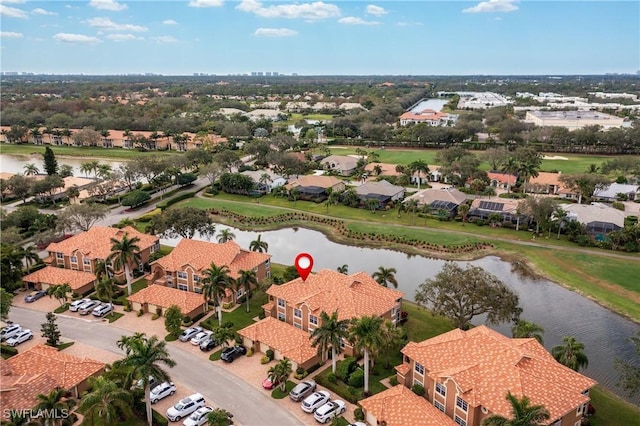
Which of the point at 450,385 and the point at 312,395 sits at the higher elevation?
the point at 450,385

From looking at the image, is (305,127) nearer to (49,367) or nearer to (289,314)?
(289,314)

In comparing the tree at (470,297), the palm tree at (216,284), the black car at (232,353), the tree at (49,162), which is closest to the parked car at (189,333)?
the palm tree at (216,284)

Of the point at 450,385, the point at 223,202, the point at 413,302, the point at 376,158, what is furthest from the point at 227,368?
the point at 376,158

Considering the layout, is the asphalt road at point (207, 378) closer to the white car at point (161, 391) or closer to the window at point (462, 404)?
the white car at point (161, 391)

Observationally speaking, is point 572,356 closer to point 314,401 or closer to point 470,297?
point 470,297

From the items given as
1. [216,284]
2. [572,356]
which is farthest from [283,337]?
[572,356]

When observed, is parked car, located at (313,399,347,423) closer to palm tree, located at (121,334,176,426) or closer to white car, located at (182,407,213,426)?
white car, located at (182,407,213,426)

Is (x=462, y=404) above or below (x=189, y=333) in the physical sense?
above
